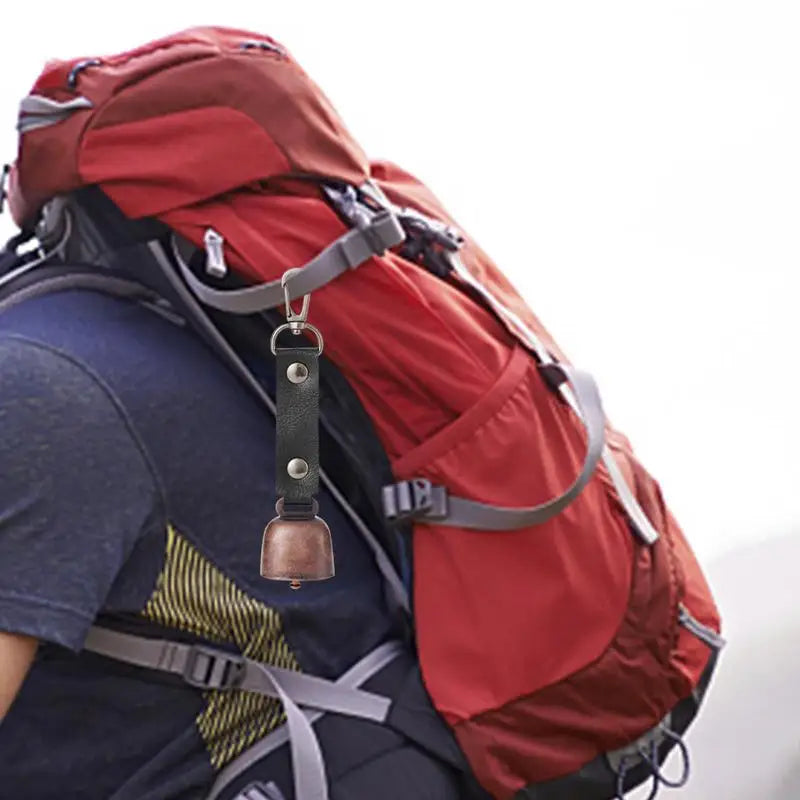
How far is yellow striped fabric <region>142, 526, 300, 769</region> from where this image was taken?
2.20 feet

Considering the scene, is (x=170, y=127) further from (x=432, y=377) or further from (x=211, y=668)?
(x=211, y=668)

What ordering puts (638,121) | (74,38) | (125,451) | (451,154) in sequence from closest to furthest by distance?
(125,451) → (74,38) → (451,154) → (638,121)

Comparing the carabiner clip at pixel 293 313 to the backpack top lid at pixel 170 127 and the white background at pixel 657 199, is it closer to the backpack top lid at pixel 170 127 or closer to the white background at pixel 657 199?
the backpack top lid at pixel 170 127

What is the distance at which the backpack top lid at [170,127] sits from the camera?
0.69 metres

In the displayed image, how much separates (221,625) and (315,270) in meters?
0.21

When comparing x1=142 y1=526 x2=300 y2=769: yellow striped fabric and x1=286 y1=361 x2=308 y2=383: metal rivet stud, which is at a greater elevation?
x1=286 y1=361 x2=308 y2=383: metal rivet stud

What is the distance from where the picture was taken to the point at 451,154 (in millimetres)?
1682

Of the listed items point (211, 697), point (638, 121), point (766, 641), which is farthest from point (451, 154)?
point (211, 697)

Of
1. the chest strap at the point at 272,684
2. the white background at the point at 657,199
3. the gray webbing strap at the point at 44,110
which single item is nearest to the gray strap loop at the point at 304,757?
the chest strap at the point at 272,684

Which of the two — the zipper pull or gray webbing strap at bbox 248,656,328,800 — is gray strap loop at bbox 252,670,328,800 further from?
the zipper pull

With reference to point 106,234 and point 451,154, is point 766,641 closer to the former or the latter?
point 451,154

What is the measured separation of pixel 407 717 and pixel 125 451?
24 centimetres

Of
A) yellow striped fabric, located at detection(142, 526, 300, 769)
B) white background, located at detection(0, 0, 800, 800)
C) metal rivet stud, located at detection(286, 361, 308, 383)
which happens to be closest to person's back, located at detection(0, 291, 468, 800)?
yellow striped fabric, located at detection(142, 526, 300, 769)

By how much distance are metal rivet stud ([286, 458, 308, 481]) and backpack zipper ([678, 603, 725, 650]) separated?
33 centimetres
